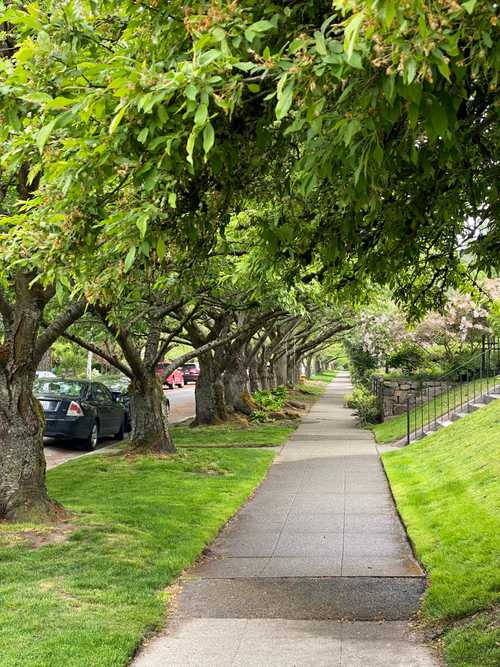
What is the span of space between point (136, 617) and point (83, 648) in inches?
30.8

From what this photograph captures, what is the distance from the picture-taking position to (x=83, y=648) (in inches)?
208

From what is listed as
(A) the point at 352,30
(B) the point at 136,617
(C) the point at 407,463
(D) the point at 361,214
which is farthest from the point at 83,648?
(C) the point at 407,463

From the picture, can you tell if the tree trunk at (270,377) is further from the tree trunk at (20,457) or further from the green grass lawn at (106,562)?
the tree trunk at (20,457)

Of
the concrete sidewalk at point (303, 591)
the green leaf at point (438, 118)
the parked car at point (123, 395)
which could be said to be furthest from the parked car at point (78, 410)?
the green leaf at point (438, 118)

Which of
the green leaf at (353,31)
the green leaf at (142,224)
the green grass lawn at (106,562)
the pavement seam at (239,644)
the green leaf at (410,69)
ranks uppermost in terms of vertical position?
the green leaf at (353,31)

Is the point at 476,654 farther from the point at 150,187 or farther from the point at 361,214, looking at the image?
the point at 150,187

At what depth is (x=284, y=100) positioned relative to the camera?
3.00 metres

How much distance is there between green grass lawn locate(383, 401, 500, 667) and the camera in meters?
5.61

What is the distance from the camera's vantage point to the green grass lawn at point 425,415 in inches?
838

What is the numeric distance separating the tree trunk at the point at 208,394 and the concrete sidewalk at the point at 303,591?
486 inches

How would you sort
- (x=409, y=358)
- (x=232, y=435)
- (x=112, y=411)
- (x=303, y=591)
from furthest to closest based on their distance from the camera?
(x=409, y=358) < (x=232, y=435) < (x=112, y=411) < (x=303, y=591)

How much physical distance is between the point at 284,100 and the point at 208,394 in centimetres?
2247

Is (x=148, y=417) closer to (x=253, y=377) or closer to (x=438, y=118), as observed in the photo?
(x=438, y=118)

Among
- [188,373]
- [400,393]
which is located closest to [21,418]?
[400,393]
